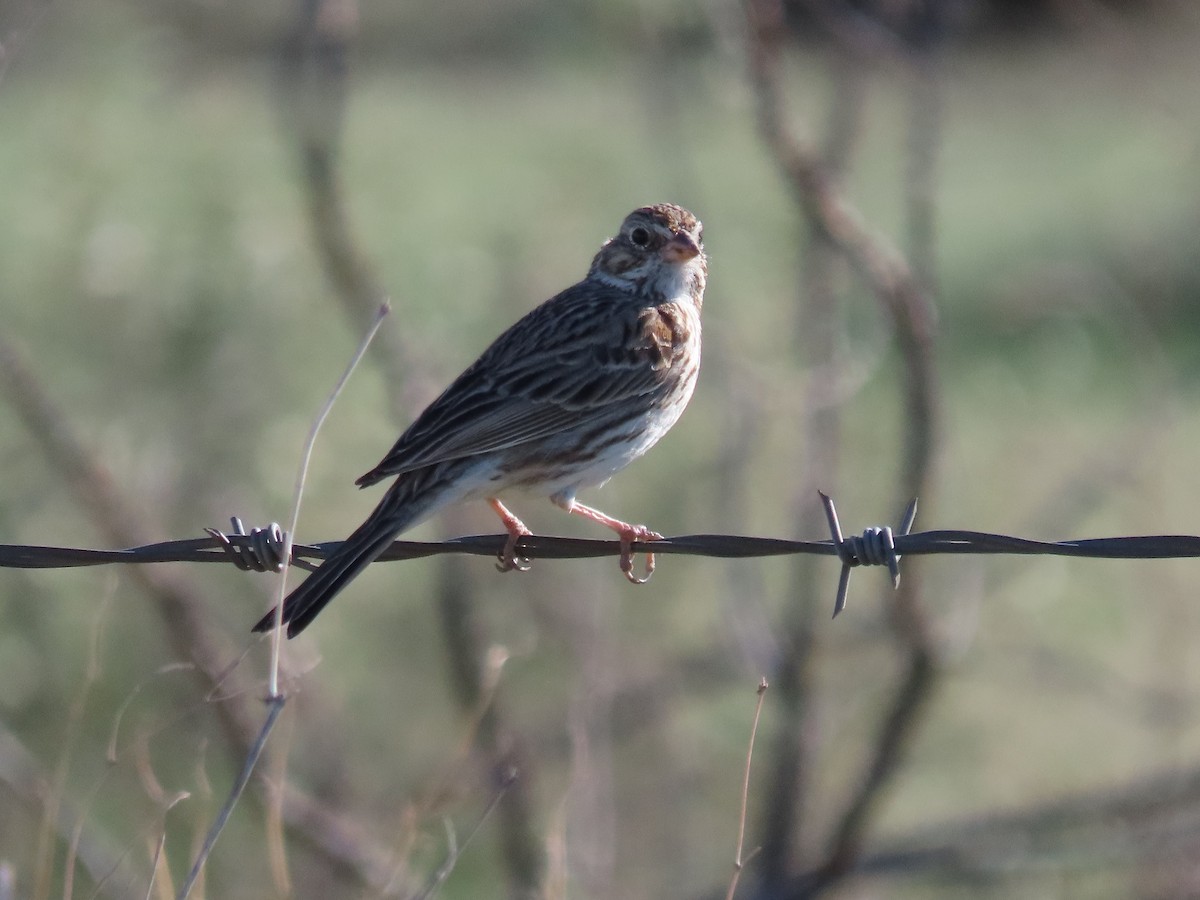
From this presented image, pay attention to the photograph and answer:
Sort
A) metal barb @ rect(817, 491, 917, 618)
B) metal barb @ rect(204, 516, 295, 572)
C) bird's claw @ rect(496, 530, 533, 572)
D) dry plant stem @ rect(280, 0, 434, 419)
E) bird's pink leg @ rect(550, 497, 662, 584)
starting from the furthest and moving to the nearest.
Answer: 1. dry plant stem @ rect(280, 0, 434, 419)
2. bird's pink leg @ rect(550, 497, 662, 584)
3. bird's claw @ rect(496, 530, 533, 572)
4. metal barb @ rect(204, 516, 295, 572)
5. metal barb @ rect(817, 491, 917, 618)

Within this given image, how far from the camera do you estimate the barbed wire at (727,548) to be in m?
3.89

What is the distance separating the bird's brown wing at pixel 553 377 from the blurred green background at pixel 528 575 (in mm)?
1055

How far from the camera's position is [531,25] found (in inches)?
1246

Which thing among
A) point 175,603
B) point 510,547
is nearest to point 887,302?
point 510,547

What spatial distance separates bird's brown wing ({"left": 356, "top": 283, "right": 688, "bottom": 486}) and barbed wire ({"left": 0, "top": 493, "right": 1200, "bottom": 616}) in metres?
1.05

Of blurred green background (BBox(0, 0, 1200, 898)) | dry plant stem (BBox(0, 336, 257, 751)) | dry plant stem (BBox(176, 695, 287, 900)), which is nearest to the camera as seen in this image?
dry plant stem (BBox(176, 695, 287, 900))

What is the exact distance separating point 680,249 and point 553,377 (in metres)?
0.78

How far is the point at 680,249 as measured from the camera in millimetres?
6324

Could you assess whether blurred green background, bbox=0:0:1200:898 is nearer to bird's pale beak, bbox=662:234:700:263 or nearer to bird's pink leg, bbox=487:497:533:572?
bird's pink leg, bbox=487:497:533:572

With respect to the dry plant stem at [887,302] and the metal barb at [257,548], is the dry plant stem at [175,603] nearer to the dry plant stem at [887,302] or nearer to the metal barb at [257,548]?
the dry plant stem at [887,302]

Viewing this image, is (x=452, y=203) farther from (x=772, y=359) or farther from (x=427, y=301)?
(x=772, y=359)

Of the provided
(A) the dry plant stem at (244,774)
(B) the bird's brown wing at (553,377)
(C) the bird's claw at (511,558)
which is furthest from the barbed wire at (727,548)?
(B) the bird's brown wing at (553,377)

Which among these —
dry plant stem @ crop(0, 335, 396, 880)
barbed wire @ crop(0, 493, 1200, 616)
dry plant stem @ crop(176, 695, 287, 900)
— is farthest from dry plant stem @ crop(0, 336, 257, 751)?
dry plant stem @ crop(176, 695, 287, 900)

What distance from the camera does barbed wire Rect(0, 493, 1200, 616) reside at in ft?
12.8
